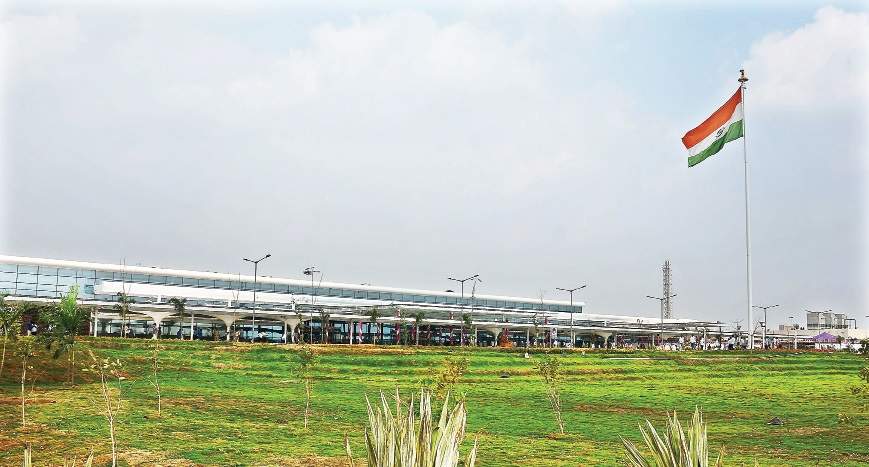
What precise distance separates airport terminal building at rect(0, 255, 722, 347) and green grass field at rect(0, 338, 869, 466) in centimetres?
3212

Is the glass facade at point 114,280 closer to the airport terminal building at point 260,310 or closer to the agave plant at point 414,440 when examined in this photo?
the airport terminal building at point 260,310

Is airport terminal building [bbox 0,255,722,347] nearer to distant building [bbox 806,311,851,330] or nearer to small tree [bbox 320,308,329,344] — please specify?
small tree [bbox 320,308,329,344]

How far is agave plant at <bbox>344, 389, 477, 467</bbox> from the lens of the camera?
10.4 ft

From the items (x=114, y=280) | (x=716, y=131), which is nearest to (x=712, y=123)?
(x=716, y=131)

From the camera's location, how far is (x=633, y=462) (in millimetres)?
3990

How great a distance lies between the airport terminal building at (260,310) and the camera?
88838 mm

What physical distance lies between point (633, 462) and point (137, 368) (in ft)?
139

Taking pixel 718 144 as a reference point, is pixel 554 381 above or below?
below

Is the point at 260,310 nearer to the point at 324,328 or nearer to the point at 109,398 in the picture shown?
the point at 324,328

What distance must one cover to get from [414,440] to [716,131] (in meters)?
58.6

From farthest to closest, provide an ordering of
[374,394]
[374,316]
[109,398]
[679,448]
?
[374,316] < [374,394] < [109,398] < [679,448]

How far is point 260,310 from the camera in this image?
89.7 meters

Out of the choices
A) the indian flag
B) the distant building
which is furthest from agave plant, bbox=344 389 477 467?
the distant building

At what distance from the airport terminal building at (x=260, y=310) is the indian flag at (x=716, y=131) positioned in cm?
3929
